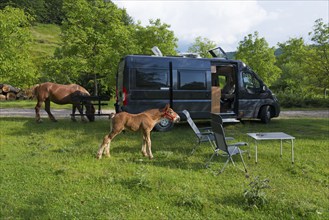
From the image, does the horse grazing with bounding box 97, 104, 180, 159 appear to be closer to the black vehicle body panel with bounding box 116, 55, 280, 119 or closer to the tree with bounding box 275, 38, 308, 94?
the black vehicle body panel with bounding box 116, 55, 280, 119

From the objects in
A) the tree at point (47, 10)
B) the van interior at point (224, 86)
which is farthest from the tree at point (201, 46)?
the tree at point (47, 10)

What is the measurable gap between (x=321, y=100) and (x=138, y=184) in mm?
24038

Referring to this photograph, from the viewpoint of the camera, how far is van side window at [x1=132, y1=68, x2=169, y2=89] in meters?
10.8

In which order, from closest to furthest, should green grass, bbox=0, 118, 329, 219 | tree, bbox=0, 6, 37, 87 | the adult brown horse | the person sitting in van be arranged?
green grass, bbox=0, 118, 329, 219, the person sitting in van, the adult brown horse, tree, bbox=0, 6, 37, 87

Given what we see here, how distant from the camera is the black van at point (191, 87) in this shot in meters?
10.8

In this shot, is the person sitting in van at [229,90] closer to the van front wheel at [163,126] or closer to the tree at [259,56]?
the van front wheel at [163,126]

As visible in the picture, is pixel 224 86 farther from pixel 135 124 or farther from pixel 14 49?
pixel 14 49

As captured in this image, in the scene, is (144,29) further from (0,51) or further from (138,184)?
(138,184)

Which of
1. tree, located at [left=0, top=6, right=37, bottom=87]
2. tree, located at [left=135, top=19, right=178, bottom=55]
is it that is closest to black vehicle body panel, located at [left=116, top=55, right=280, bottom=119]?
tree, located at [left=0, top=6, right=37, bottom=87]

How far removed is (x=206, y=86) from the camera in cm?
1174

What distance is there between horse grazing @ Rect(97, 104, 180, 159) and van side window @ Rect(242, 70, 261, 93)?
5.76 m

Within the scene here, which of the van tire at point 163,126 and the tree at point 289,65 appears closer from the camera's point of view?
the van tire at point 163,126

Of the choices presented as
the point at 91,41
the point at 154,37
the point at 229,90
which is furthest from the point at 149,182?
the point at 154,37

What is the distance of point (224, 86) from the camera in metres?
13.2
